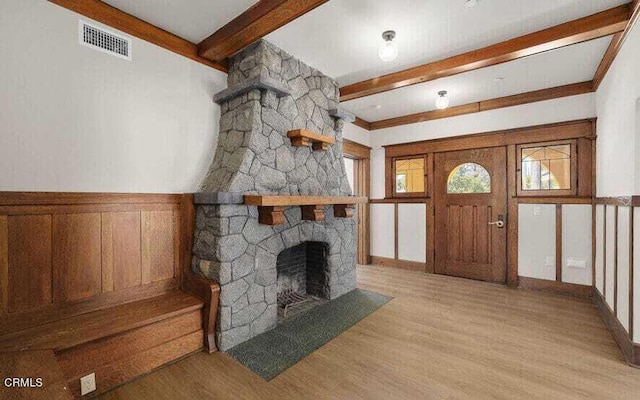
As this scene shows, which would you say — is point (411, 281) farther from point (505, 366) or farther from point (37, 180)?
point (37, 180)

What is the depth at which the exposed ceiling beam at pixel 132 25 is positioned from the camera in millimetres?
2034

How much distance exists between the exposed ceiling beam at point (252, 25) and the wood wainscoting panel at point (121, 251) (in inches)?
63.0

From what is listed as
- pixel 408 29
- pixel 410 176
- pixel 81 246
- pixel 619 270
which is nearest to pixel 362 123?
pixel 410 176

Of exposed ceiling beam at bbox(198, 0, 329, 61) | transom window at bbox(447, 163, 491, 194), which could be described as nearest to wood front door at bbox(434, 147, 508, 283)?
transom window at bbox(447, 163, 491, 194)

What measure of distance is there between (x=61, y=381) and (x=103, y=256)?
108 centimetres

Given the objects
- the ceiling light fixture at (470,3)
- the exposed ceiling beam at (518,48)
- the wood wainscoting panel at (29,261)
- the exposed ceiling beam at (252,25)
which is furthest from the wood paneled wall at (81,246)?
the ceiling light fixture at (470,3)

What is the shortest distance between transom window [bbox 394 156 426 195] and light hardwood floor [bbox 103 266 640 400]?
2212 mm

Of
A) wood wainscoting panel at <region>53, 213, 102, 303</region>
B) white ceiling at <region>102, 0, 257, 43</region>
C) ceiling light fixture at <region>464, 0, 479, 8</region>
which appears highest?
white ceiling at <region>102, 0, 257, 43</region>

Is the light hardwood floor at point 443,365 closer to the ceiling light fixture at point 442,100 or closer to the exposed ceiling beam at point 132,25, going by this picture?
the ceiling light fixture at point 442,100

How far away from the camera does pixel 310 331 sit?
2.59 m

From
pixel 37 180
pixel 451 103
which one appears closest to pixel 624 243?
pixel 451 103

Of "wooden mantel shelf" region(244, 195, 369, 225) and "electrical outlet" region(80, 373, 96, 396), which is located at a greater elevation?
"wooden mantel shelf" region(244, 195, 369, 225)

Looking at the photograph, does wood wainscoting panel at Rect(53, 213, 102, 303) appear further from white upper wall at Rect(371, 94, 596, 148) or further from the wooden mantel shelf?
white upper wall at Rect(371, 94, 596, 148)

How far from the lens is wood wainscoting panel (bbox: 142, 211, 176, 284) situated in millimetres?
2363
